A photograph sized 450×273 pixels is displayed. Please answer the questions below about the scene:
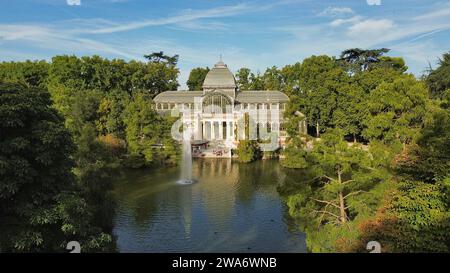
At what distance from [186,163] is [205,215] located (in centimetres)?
1495

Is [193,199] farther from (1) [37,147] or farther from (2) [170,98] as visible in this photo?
(2) [170,98]

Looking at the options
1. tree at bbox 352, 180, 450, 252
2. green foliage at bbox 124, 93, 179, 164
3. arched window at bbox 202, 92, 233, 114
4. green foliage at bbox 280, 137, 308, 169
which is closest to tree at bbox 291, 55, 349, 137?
arched window at bbox 202, 92, 233, 114

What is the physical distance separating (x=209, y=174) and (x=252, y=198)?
8.33 meters

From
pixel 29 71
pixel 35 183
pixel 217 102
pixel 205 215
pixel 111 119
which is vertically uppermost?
pixel 29 71

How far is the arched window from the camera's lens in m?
46.5

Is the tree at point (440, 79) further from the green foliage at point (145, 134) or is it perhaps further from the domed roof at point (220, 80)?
the green foliage at point (145, 134)

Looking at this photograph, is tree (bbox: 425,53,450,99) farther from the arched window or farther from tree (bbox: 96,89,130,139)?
tree (bbox: 96,89,130,139)

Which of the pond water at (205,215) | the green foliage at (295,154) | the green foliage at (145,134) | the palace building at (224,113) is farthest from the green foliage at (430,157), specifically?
the palace building at (224,113)

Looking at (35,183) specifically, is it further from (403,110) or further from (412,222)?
(403,110)

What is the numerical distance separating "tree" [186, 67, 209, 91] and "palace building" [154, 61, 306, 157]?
52.8ft

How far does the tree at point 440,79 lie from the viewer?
42.4 meters

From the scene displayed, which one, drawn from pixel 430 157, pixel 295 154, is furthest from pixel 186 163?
pixel 430 157

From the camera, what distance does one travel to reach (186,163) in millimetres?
36562
